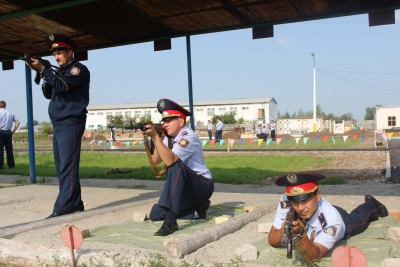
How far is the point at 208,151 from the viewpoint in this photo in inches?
860

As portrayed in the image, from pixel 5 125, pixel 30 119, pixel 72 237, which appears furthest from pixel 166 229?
pixel 5 125

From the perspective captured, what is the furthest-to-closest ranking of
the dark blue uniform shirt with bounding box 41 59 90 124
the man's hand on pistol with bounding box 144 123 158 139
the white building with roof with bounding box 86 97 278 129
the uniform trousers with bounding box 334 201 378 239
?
the white building with roof with bounding box 86 97 278 129 < the dark blue uniform shirt with bounding box 41 59 90 124 < the man's hand on pistol with bounding box 144 123 158 139 < the uniform trousers with bounding box 334 201 378 239

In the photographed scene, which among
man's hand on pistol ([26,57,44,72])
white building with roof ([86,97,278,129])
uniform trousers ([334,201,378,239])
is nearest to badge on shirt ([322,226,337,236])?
uniform trousers ([334,201,378,239])

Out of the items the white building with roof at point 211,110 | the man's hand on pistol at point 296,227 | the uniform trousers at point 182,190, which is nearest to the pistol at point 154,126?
the uniform trousers at point 182,190

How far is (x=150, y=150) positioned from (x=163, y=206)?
78 cm

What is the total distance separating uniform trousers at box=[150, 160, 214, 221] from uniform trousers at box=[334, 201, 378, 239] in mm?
1440

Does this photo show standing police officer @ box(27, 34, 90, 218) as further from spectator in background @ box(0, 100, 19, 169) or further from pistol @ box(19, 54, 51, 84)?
spectator in background @ box(0, 100, 19, 169)

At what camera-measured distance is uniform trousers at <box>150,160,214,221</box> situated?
15.2 ft

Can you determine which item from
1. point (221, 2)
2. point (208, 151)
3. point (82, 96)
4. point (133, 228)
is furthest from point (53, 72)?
point (208, 151)

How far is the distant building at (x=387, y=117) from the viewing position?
54625mm

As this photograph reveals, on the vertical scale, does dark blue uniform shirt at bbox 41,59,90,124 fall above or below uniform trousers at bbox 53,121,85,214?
above

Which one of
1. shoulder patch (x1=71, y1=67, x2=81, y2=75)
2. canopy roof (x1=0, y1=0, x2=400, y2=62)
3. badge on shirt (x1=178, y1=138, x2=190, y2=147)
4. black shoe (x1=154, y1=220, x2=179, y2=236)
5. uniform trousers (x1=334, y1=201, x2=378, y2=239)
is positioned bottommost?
black shoe (x1=154, y1=220, x2=179, y2=236)

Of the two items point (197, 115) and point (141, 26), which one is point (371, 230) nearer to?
point (141, 26)

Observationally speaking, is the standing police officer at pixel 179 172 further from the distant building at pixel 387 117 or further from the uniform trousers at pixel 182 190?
the distant building at pixel 387 117
